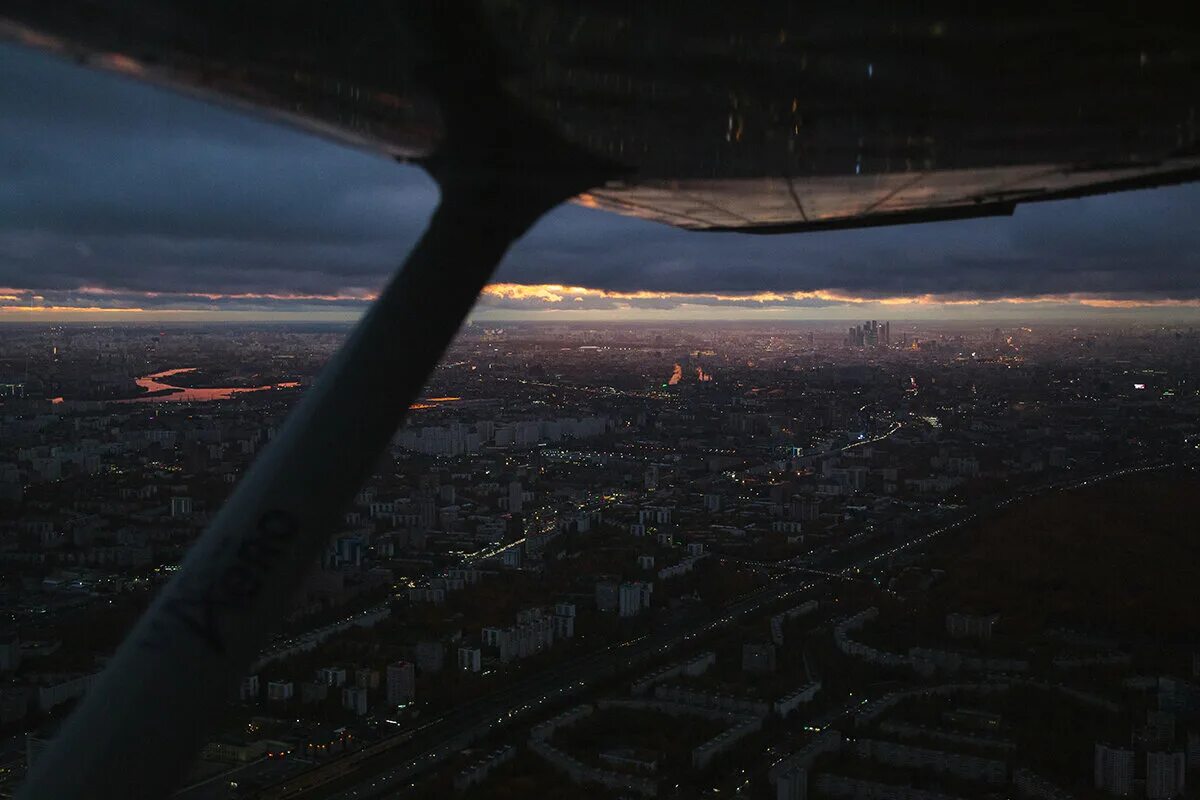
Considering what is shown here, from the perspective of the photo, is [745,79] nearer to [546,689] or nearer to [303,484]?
[303,484]

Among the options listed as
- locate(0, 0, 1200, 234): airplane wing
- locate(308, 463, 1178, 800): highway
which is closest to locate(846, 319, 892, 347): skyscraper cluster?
locate(308, 463, 1178, 800): highway

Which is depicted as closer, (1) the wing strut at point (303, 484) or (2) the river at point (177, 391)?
(1) the wing strut at point (303, 484)

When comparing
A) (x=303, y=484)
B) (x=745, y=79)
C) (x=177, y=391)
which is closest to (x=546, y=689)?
(x=303, y=484)

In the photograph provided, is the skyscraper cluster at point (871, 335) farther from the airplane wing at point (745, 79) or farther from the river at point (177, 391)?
the airplane wing at point (745, 79)

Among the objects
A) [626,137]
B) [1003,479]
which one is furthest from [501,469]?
[626,137]

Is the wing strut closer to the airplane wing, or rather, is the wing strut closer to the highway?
the airplane wing

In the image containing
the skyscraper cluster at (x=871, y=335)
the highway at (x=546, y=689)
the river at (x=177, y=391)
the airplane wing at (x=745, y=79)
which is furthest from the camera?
the skyscraper cluster at (x=871, y=335)

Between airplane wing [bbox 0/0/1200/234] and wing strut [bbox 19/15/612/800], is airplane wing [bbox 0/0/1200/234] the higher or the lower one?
the higher one

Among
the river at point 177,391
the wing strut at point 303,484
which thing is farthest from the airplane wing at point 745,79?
the river at point 177,391
